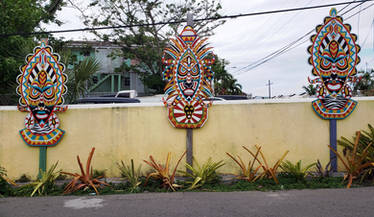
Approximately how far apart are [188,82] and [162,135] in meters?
1.32

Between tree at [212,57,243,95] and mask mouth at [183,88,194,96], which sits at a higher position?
tree at [212,57,243,95]

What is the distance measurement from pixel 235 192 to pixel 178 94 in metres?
2.41

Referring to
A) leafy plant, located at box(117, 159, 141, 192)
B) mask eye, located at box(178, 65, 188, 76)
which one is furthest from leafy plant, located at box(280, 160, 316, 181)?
leafy plant, located at box(117, 159, 141, 192)

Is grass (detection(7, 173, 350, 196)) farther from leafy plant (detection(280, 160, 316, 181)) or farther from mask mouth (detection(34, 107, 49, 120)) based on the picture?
mask mouth (detection(34, 107, 49, 120))

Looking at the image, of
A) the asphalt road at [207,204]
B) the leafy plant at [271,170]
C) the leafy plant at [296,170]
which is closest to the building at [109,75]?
the asphalt road at [207,204]

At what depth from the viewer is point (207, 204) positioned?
4.74 m

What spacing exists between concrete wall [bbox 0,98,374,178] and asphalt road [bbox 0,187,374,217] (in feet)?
3.77

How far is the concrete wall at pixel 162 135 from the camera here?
6340mm

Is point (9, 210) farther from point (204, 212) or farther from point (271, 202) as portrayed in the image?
point (271, 202)

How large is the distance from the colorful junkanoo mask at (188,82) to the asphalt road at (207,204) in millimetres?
1716

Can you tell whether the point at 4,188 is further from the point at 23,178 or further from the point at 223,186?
the point at 223,186

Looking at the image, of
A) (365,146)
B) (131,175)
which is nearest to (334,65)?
(365,146)

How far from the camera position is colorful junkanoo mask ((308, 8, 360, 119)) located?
244 inches

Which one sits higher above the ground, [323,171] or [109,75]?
[109,75]
